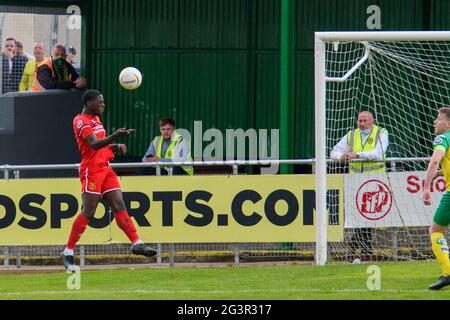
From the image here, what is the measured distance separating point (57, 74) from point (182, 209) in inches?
204

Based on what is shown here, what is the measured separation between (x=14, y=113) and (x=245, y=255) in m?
5.39

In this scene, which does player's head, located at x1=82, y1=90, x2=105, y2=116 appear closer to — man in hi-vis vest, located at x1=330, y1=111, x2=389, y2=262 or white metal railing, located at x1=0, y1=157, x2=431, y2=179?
white metal railing, located at x1=0, y1=157, x2=431, y2=179

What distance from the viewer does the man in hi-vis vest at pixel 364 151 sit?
52.2 ft

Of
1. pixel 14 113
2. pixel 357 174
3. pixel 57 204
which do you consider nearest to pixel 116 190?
pixel 57 204

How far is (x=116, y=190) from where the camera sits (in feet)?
46.7

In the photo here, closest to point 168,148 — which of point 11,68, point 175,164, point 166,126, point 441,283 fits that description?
point 166,126

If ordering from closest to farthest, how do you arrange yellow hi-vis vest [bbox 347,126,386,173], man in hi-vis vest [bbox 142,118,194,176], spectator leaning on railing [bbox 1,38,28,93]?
yellow hi-vis vest [bbox 347,126,386,173] < man in hi-vis vest [bbox 142,118,194,176] < spectator leaning on railing [bbox 1,38,28,93]

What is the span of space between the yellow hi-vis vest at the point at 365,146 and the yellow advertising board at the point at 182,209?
40 cm

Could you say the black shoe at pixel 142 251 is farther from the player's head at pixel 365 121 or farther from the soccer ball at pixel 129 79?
the player's head at pixel 365 121

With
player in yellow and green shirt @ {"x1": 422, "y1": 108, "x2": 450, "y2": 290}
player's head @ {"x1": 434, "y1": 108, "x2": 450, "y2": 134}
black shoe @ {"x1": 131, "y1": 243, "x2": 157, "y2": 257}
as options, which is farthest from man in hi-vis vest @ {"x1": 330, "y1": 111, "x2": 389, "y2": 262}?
player's head @ {"x1": 434, "y1": 108, "x2": 450, "y2": 134}

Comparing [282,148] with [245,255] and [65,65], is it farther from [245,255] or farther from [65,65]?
[65,65]

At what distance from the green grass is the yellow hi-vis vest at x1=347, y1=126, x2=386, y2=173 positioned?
1.74 meters

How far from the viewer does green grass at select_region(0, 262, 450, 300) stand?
39.0ft

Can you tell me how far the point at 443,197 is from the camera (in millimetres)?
12008
